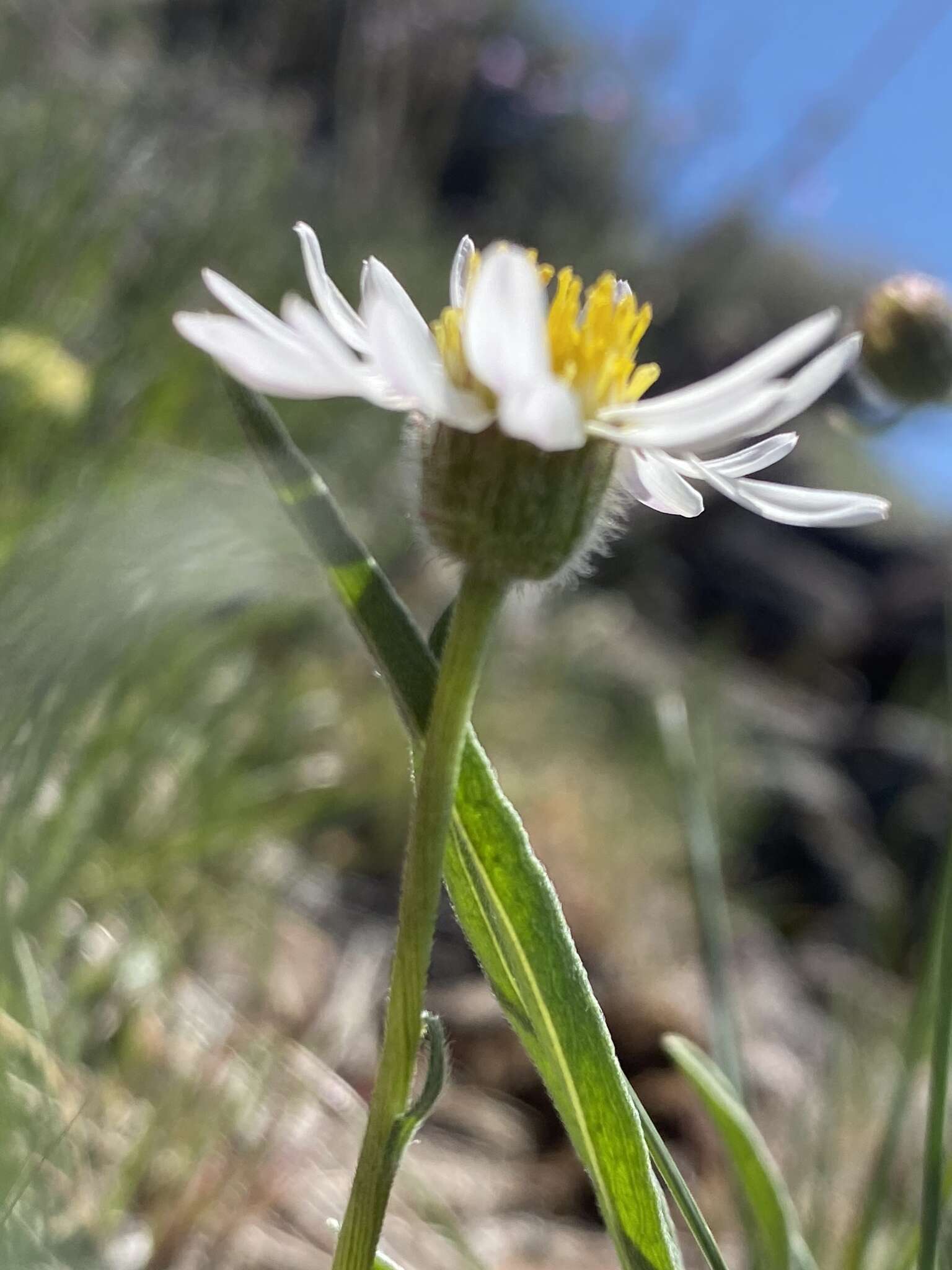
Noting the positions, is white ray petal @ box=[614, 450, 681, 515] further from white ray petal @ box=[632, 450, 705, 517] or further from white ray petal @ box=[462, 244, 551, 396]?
white ray petal @ box=[462, 244, 551, 396]

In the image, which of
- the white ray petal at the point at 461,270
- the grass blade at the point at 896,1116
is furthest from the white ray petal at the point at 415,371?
the grass blade at the point at 896,1116

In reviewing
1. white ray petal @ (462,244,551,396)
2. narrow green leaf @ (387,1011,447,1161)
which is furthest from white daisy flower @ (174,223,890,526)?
narrow green leaf @ (387,1011,447,1161)

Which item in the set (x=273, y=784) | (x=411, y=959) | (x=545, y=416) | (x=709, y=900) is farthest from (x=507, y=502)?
(x=273, y=784)

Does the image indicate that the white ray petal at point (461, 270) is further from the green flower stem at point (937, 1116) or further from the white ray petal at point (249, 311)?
the green flower stem at point (937, 1116)

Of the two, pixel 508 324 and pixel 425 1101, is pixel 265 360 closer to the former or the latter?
pixel 508 324

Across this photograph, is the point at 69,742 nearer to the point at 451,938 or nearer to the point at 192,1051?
the point at 192,1051

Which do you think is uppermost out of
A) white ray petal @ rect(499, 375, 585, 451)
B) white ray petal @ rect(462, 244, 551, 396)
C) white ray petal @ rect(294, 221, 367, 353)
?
white ray petal @ rect(462, 244, 551, 396)

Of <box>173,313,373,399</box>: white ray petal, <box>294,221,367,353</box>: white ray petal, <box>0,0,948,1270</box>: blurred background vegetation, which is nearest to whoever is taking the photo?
<box>173,313,373,399</box>: white ray petal

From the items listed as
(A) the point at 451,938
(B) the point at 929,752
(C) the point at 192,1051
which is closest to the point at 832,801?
(B) the point at 929,752
